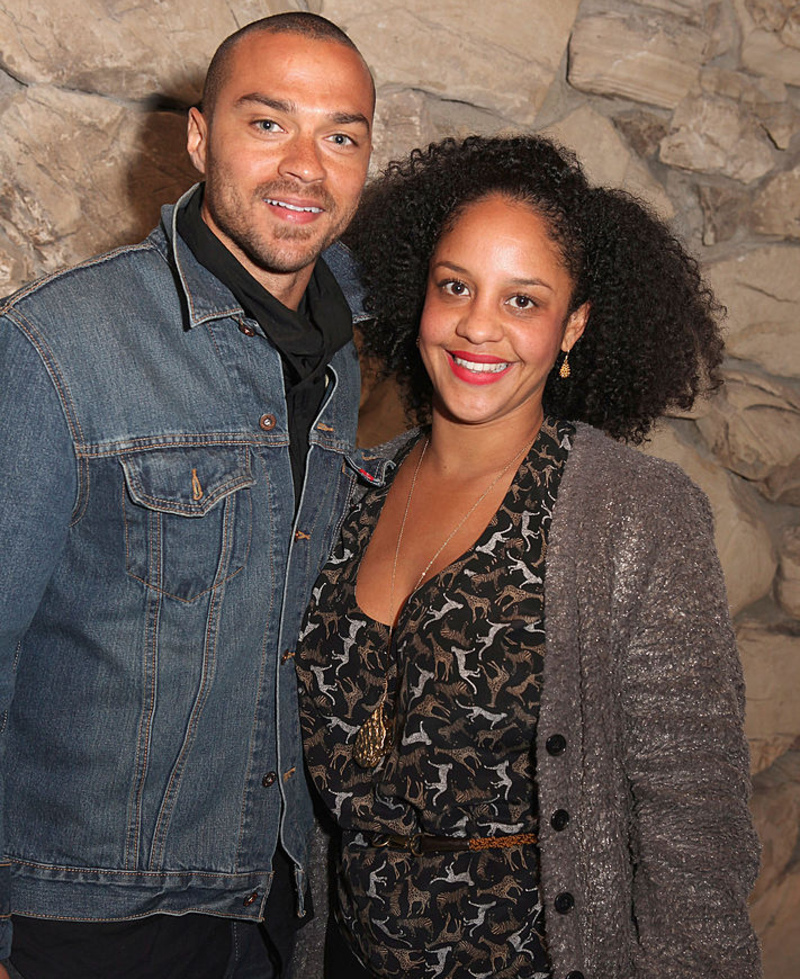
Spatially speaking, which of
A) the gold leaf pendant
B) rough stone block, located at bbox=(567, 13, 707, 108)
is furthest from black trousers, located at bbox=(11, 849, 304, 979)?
rough stone block, located at bbox=(567, 13, 707, 108)

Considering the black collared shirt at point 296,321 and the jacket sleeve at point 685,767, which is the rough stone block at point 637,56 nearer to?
the black collared shirt at point 296,321

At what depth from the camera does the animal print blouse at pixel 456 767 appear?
1.32 m

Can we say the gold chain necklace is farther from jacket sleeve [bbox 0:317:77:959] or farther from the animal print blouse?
jacket sleeve [bbox 0:317:77:959]

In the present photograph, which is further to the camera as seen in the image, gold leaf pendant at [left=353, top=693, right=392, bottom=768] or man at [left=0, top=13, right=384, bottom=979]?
gold leaf pendant at [left=353, top=693, right=392, bottom=768]

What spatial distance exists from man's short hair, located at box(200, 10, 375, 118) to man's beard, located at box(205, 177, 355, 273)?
0.14m

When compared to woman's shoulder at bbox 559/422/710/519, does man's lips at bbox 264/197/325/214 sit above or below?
above

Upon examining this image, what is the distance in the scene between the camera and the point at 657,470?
1.40 m

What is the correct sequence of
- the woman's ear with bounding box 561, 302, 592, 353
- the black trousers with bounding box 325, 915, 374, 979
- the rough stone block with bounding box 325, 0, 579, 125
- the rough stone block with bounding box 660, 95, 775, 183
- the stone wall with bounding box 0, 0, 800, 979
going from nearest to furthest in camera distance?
the black trousers with bounding box 325, 915, 374, 979, the woman's ear with bounding box 561, 302, 592, 353, the stone wall with bounding box 0, 0, 800, 979, the rough stone block with bounding box 325, 0, 579, 125, the rough stone block with bounding box 660, 95, 775, 183

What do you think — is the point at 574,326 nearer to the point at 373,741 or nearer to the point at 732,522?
the point at 373,741

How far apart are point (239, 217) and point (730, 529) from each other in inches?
56.0

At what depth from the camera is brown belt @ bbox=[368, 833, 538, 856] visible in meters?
1.33

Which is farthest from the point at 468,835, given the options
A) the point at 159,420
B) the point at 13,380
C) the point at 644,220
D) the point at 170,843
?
the point at 644,220

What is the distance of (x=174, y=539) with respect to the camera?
1.31 m

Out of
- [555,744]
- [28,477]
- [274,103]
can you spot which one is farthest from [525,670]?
[274,103]
